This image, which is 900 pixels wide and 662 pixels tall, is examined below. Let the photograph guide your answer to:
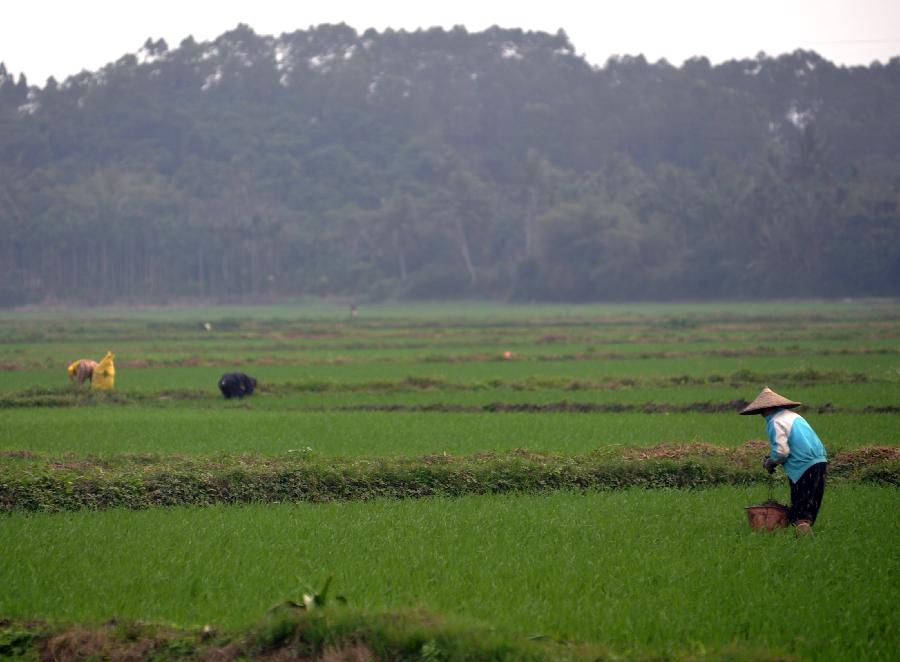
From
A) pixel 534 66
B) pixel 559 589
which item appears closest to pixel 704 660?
pixel 559 589

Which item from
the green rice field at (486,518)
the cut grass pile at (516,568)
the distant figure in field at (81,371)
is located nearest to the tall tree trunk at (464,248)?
the green rice field at (486,518)

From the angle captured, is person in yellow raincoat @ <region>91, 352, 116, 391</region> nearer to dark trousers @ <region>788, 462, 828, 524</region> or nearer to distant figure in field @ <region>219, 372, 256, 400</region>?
distant figure in field @ <region>219, 372, 256, 400</region>

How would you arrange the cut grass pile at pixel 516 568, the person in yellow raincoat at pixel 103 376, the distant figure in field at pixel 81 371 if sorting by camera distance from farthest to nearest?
the distant figure in field at pixel 81 371, the person in yellow raincoat at pixel 103 376, the cut grass pile at pixel 516 568

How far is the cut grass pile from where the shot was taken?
25.5 feet

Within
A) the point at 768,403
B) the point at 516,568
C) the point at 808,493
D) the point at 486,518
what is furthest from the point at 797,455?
the point at 486,518

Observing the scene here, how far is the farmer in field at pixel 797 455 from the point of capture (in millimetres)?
10125

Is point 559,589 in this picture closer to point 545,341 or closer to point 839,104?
point 545,341

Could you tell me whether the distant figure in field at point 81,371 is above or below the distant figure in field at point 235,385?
above

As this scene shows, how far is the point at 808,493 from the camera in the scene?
10242mm

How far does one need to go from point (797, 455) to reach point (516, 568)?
9.15 feet

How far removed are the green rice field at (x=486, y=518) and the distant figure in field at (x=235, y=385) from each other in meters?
0.71

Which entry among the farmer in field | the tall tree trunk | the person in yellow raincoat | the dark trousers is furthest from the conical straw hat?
the tall tree trunk

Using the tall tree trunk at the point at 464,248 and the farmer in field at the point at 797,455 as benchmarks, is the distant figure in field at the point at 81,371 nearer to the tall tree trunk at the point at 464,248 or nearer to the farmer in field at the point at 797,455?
the farmer in field at the point at 797,455

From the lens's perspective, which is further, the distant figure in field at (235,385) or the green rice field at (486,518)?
the distant figure in field at (235,385)
